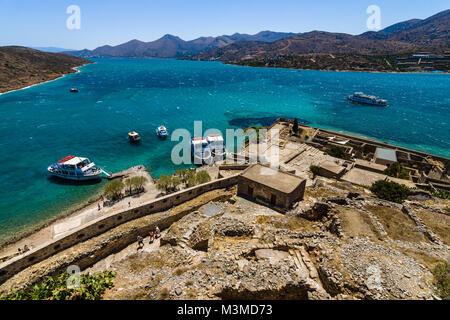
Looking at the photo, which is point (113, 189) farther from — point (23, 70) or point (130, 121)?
point (23, 70)

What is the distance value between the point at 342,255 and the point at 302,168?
27.8 m

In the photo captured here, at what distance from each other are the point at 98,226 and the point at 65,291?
7073 millimetres

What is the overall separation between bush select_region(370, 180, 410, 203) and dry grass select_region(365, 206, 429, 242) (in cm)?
516

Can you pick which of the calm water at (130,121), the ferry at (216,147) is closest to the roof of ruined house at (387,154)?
the calm water at (130,121)

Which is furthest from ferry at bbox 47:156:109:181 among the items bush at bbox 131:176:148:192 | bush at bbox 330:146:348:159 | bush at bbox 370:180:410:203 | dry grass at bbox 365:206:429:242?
bush at bbox 330:146:348:159

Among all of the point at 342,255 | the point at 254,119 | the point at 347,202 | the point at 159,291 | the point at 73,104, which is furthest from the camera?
the point at 73,104

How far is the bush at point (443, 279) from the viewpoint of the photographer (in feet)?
38.1

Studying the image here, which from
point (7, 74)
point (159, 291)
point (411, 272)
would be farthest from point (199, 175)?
point (7, 74)

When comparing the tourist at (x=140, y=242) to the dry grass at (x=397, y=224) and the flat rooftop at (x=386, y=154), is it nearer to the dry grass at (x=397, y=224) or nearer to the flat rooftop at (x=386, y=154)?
the dry grass at (x=397, y=224)

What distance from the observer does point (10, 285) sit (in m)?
15.1

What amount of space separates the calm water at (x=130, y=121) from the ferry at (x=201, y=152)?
5494mm

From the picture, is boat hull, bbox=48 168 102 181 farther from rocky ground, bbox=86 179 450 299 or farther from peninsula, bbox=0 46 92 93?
peninsula, bbox=0 46 92 93

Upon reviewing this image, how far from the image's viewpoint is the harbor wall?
1594cm

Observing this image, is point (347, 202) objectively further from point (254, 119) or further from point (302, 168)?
point (254, 119)
